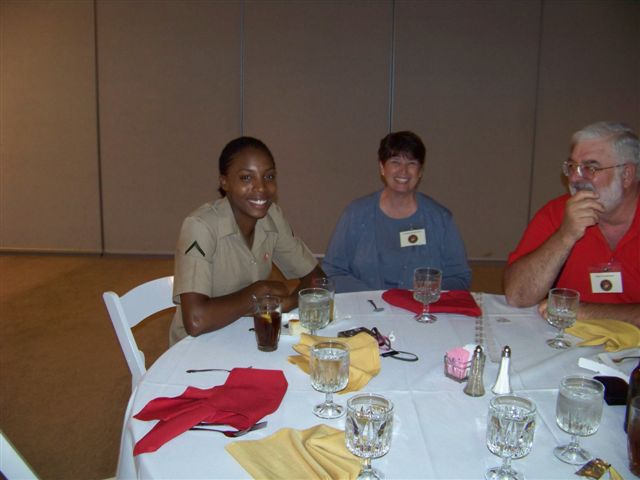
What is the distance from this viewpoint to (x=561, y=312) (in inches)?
71.6

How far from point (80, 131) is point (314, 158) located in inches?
96.3

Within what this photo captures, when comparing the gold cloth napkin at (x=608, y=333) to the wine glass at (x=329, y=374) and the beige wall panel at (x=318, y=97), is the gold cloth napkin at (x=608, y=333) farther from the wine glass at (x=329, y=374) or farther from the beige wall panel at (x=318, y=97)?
the beige wall panel at (x=318, y=97)

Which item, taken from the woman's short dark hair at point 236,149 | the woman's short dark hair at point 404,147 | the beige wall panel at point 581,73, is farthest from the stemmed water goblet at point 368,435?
the beige wall panel at point 581,73

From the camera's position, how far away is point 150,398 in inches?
56.0

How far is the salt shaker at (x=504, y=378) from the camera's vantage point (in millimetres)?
1453

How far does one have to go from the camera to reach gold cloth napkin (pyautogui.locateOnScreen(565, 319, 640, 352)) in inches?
68.9

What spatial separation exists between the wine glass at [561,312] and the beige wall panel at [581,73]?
14.8 feet

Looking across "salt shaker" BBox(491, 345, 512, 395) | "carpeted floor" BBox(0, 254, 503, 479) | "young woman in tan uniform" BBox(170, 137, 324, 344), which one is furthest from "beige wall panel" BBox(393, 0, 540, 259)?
"salt shaker" BBox(491, 345, 512, 395)

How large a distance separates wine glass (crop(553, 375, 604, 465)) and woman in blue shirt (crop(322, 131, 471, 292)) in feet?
5.32

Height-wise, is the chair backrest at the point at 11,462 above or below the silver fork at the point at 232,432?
below

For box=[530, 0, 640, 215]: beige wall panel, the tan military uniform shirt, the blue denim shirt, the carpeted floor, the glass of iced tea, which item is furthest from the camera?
box=[530, 0, 640, 215]: beige wall panel

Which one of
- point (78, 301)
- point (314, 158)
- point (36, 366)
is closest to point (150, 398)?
point (36, 366)

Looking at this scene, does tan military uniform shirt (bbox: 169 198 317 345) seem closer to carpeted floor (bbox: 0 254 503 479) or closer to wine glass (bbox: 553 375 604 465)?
carpeted floor (bbox: 0 254 503 479)

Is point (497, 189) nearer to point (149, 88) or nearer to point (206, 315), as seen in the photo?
point (149, 88)
